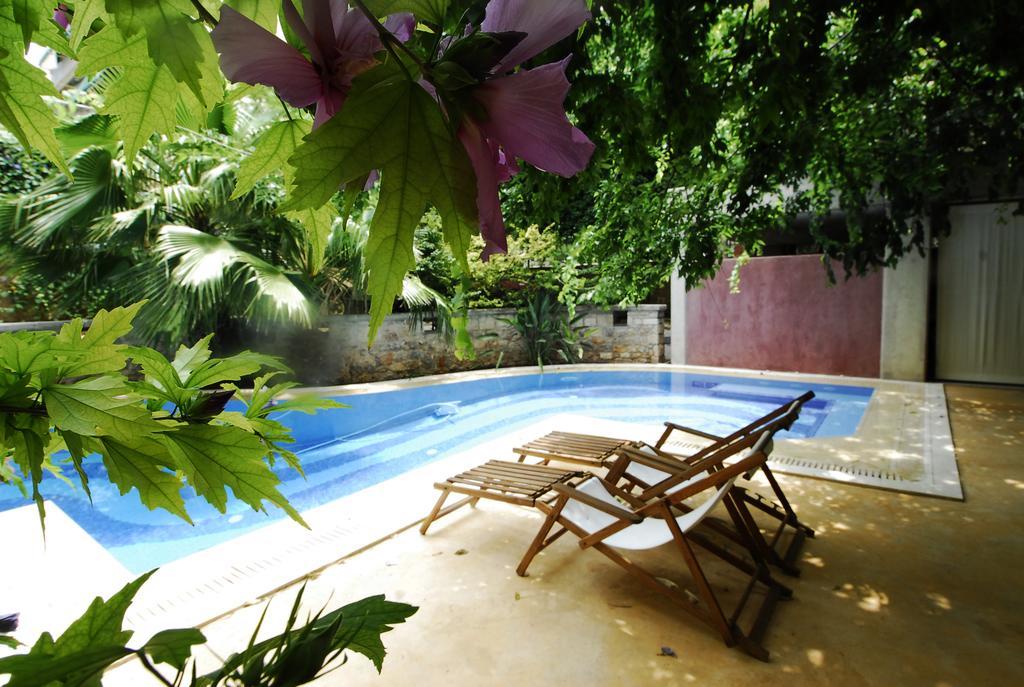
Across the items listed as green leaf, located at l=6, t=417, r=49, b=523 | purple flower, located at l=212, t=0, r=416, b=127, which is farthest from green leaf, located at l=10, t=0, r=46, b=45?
green leaf, located at l=6, t=417, r=49, b=523

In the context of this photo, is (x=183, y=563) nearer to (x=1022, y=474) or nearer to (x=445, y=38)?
(x=445, y=38)

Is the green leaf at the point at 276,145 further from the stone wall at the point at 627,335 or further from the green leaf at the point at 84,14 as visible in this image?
the stone wall at the point at 627,335

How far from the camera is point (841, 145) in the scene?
4434mm

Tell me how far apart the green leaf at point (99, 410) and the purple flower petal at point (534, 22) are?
0.99ft

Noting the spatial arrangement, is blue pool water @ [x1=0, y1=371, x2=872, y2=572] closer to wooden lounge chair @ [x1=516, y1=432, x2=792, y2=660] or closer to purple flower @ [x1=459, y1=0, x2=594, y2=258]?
wooden lounge chair @ [x1=516, y1=432, x2=792, y2=660]

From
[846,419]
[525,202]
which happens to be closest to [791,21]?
[525,202]

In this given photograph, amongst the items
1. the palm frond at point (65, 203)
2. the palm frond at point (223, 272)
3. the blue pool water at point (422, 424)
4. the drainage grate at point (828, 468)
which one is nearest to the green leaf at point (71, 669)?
the blue pool water at point (422, 424)

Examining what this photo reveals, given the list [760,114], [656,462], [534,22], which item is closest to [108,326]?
[534,22]

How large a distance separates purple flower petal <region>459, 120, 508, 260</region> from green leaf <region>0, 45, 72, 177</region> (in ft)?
0.63

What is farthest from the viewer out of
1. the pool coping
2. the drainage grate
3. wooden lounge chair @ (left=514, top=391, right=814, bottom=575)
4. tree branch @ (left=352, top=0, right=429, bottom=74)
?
the drainage grate

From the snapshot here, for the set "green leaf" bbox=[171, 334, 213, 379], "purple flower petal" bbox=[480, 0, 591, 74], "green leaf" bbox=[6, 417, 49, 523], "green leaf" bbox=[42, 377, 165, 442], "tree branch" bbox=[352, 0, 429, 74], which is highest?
"purple flower petal" bbox=[480, 0, 591, 74]

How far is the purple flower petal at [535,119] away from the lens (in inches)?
8.6

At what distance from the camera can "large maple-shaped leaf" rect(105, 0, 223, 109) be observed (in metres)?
0.25

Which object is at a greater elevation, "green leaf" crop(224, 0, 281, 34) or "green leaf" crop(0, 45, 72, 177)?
"green leaf" crop(224, 0, 281, 34)
